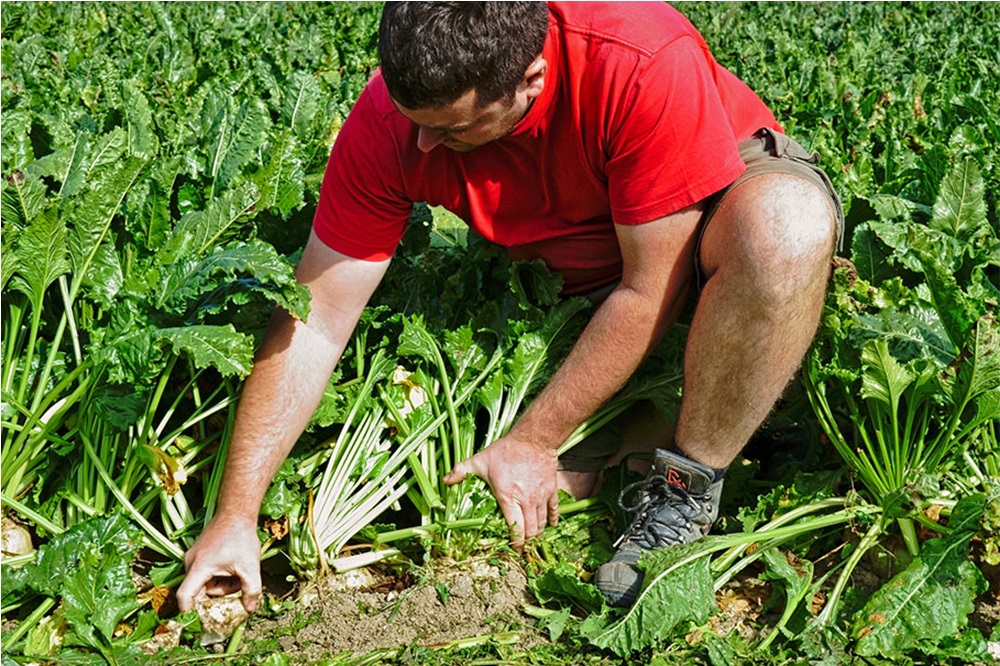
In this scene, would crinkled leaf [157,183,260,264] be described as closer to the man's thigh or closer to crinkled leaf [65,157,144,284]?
crinkled leaf [65,157,144,284]

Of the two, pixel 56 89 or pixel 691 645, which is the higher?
pixel 56 89

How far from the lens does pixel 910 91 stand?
7.23m

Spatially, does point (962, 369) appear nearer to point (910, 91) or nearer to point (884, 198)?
point (884, 198)

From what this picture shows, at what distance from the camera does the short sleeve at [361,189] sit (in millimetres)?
3381

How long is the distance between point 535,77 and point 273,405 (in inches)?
46.4

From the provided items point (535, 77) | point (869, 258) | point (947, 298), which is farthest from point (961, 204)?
point (535, 77)

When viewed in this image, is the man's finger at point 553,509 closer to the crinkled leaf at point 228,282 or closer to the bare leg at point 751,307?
the bare leg at point 751,307

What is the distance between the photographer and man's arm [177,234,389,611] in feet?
10.3

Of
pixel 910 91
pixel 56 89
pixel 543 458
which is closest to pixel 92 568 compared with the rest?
pixel 543 458

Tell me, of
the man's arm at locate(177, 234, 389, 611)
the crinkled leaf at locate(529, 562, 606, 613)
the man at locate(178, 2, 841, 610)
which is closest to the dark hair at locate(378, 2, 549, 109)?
the man at locate(178, 2, 841, 610)

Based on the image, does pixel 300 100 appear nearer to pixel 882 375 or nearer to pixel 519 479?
pixel 519 479

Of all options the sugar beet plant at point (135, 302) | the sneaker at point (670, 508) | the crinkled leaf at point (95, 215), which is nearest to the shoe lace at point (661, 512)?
the sneaker at point (670, 508)

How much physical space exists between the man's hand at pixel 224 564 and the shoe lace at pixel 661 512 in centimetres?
105

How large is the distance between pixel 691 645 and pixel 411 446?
3.43 feet
